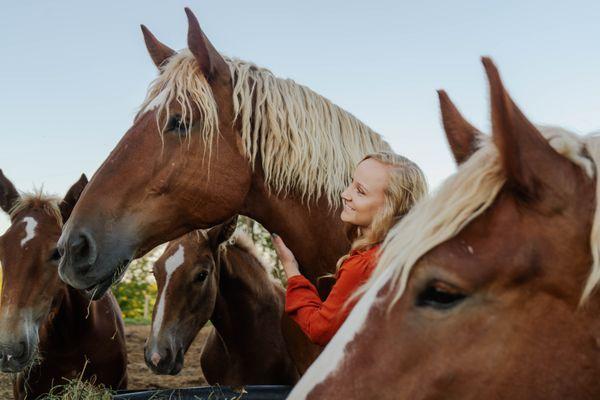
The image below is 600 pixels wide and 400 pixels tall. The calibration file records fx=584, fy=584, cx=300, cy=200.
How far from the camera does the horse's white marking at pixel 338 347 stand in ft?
4.74

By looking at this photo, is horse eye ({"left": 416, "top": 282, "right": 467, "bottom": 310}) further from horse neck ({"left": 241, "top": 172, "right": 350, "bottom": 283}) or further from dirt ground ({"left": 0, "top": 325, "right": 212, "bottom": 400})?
dirt ground ({"left": 0, "top": 325, "right": 212, "bottom": 400})

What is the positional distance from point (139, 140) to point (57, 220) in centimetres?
234

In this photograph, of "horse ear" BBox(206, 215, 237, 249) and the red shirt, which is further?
"horse ear" BBox(206, 215, 237, 249)

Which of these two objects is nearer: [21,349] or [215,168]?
[215,168]

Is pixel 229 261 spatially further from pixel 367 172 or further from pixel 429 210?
pixel 429 210

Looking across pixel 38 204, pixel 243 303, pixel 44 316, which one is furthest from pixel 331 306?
pixel 38 204

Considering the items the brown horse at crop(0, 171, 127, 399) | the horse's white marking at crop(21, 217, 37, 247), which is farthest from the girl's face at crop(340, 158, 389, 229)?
the horse's white marking at crop(21, 217, 37, 247)

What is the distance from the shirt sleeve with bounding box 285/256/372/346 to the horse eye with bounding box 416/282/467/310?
3.38 feet

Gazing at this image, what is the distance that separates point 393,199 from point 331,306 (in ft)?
1.82

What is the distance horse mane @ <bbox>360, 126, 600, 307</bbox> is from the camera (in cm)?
143

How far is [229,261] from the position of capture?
216 inches

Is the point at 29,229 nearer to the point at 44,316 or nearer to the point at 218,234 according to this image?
the point at 44,316

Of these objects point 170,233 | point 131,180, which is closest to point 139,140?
point 131,180

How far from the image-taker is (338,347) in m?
1.47
